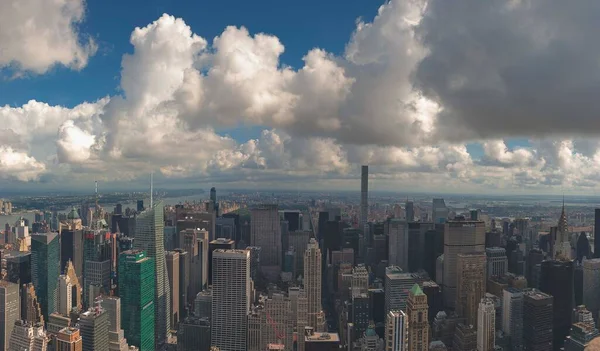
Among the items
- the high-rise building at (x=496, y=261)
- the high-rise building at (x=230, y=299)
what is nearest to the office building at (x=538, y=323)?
the high-rise building at (x=496, y=261)

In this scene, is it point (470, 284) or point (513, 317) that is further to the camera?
point (470, 284)

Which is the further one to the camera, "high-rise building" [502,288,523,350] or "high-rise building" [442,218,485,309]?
"high-rise building" [442,218,485,309]


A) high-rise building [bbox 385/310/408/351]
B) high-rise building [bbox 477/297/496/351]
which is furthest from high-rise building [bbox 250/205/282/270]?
high-rise building [bbox 477/297/496/351]

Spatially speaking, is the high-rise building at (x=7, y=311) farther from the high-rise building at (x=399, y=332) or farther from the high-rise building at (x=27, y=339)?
the high-rise building at (x=399, y=332)

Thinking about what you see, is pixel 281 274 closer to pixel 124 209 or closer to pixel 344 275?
pixel 344 275

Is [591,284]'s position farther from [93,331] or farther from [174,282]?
[93,331]

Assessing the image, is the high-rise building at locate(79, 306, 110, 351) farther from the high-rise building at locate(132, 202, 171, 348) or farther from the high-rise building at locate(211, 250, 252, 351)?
the high-rise building at locate(211, 250, 252, 351)

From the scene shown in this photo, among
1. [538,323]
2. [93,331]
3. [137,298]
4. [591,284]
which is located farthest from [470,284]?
[93,331]
